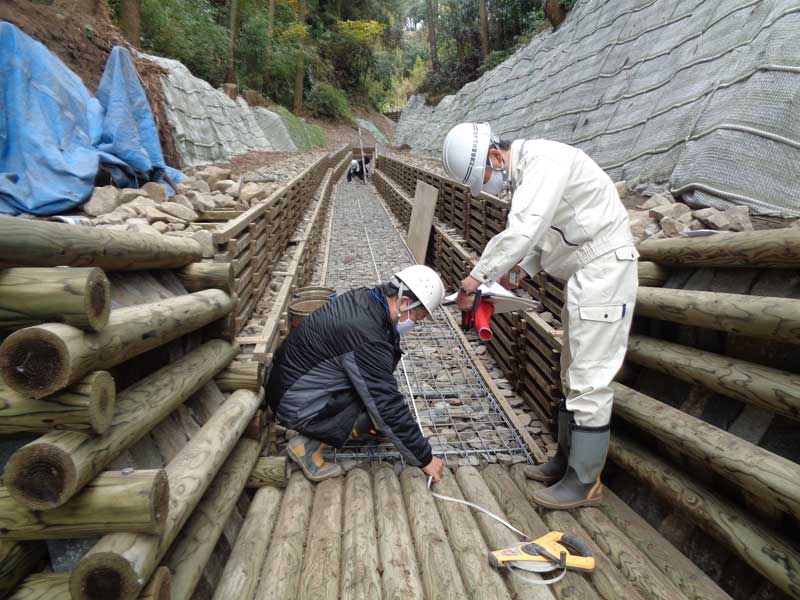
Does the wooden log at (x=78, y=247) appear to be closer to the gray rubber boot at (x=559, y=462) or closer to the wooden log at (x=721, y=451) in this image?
the gray rubber boot at (x=559, y=462)

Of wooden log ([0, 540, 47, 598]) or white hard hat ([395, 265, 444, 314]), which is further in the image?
white hard hat ([395, 265, 444, 314])

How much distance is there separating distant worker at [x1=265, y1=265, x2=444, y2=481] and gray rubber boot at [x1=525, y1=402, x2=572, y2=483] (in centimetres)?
71

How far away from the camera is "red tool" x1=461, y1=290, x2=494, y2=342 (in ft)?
9.99

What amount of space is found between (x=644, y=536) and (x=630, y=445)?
600mm

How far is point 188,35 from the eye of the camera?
1789cm

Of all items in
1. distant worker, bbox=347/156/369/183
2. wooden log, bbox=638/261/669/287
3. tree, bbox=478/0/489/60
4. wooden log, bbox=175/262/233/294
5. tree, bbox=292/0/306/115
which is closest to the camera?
wooden log, bbox=175/262/233/294

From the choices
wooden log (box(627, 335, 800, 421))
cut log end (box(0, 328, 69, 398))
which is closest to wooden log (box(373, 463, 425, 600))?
cut log end (box(0, 328, 69, 398))

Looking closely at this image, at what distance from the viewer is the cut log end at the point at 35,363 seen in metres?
1.41

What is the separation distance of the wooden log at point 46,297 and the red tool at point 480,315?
2.11 meters

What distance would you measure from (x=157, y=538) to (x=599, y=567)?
2137 mm

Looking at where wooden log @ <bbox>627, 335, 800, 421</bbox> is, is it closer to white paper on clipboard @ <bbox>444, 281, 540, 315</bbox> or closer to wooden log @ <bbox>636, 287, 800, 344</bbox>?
wooden log @ <bbox>636, 287, 800, 344</bbox>

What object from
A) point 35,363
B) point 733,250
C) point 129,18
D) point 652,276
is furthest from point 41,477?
point 129,18

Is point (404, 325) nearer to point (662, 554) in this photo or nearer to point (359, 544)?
point (359, 544)

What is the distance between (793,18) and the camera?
20.2 feet
